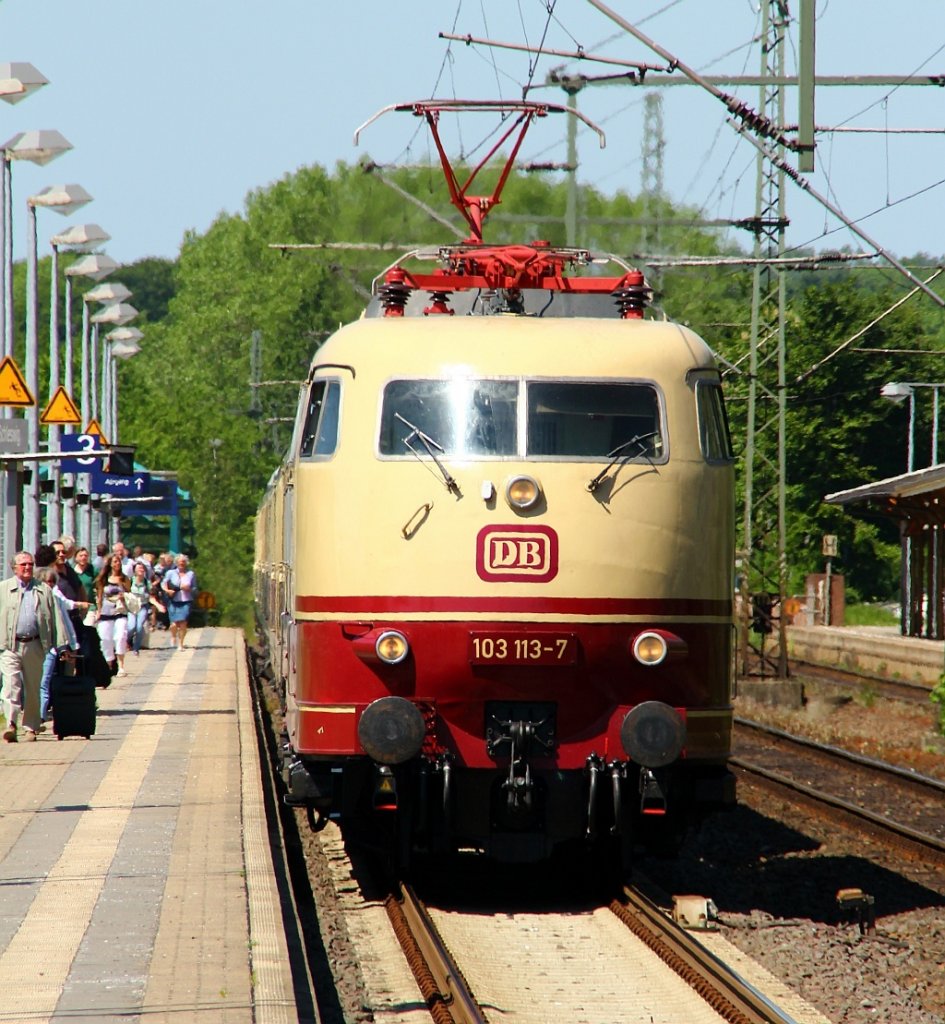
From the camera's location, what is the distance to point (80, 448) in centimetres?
2267

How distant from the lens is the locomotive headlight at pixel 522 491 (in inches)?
417

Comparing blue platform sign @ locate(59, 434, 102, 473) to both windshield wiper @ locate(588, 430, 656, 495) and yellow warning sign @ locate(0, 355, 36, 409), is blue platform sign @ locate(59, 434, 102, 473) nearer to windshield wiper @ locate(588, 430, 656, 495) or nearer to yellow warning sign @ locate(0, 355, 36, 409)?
yellow warning sign @ locate(0, 355, 36, 409)

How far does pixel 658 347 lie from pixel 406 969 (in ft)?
12.8

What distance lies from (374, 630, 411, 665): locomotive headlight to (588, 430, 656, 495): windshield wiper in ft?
4.45

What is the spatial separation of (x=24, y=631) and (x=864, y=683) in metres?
19.3

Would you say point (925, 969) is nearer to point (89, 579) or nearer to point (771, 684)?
point (89, 579)

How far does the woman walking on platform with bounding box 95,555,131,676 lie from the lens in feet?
81.3

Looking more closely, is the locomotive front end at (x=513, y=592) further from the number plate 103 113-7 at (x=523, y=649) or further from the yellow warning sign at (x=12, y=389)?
the yellow warning sign at (x=12, y=389)

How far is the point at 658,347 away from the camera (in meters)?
11.2

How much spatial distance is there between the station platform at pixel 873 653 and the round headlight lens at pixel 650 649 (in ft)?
70.7

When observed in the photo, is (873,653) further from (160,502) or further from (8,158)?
(8,158)

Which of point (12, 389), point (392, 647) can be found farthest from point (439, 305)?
point (12, 389)

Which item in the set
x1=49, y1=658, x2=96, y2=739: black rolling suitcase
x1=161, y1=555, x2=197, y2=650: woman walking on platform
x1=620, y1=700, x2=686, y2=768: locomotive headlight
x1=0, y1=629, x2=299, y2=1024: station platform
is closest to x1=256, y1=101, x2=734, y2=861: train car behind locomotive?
x1=620, y1=700, x2=686, y2=768: locomotive headlight

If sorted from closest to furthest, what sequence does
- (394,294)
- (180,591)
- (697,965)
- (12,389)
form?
(697,965)
(394,294)
(12,389)
(180,591)
